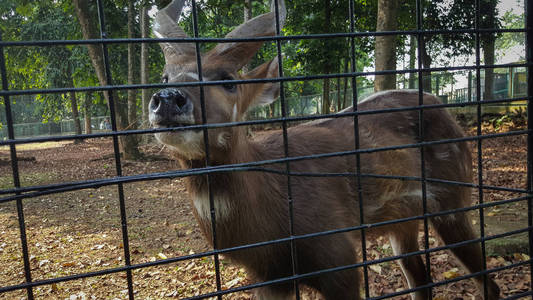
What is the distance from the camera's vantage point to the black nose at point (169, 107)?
1.85 meters

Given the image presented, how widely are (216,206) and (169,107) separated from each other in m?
0.77

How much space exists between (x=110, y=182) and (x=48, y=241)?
16.8ft

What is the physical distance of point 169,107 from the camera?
6.09 ft

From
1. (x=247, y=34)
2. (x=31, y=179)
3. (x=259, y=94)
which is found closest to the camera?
(x=247, y=34)

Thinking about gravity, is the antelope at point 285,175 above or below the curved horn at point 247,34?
below

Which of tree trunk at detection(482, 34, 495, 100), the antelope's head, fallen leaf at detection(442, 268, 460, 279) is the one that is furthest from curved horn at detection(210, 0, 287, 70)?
tree trunk at detection(482, 34, 495, 100)

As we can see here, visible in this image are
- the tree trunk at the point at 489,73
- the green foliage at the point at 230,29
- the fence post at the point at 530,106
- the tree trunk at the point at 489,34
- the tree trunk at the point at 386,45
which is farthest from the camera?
the tree trunk at the point at 489,34

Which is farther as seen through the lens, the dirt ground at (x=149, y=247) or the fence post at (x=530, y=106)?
the dirt ground at (x=149, y=247)

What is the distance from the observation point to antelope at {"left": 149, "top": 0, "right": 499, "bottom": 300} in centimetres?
231

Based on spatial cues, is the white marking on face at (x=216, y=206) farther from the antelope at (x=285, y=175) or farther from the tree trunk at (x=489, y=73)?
the tree trunk at (x=489, y=73)

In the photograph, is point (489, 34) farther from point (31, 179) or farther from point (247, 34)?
point (31, 179)

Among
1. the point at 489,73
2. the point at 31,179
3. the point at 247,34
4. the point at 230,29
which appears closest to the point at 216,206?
the point at 247,34

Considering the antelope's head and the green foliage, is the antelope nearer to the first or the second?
the antelope's head

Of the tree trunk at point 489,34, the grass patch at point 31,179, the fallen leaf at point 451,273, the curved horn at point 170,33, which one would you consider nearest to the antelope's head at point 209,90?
the curved horn at point 170,33
